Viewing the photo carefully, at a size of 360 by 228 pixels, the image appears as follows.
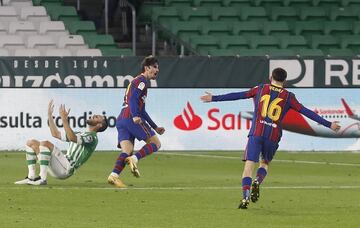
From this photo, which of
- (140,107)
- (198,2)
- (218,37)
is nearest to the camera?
(140,107)

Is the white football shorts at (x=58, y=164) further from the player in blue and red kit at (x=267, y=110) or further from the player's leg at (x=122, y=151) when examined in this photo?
the player in blue and red kit at (x=267, y=110)

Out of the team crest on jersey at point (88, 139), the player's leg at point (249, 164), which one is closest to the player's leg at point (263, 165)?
the player's leg at point (249, 164)

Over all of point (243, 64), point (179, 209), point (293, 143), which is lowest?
point (293, 143)

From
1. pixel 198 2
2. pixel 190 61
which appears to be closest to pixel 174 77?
pixel 190 61

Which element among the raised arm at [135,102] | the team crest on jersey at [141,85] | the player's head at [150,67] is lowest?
the raised arm at [135,102]

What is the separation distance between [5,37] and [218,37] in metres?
6.13

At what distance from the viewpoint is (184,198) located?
15.8m

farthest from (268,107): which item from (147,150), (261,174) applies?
(147,150)

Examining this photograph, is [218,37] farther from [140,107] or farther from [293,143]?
[140,107]

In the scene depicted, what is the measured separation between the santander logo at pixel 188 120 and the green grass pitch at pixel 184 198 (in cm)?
357

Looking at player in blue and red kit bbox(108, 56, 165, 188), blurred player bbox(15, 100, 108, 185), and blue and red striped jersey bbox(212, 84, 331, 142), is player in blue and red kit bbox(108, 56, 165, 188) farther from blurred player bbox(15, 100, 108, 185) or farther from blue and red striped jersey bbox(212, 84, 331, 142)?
blue and red striped jersey bbox(212, 84, 331, 142)

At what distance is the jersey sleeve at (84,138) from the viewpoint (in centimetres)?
1758

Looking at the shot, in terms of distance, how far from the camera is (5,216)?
1323 centimetres

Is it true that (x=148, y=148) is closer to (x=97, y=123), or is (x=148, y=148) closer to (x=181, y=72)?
(x=97, y=123)
